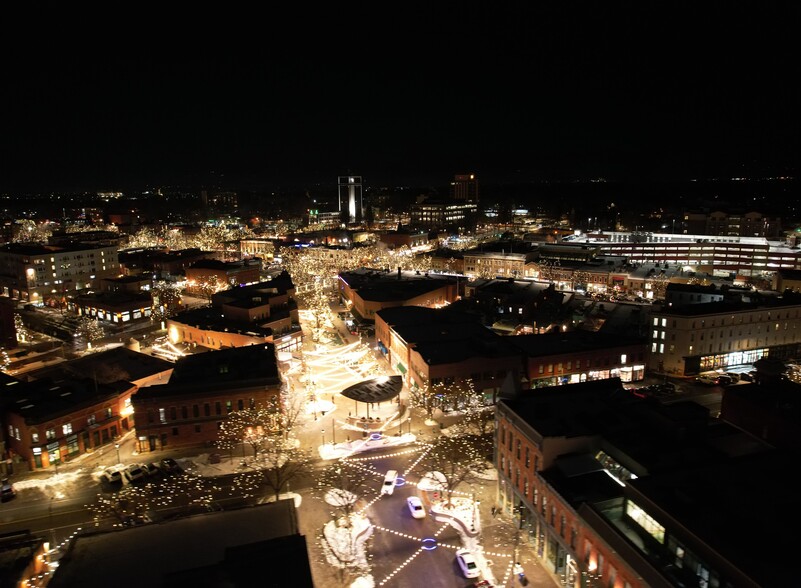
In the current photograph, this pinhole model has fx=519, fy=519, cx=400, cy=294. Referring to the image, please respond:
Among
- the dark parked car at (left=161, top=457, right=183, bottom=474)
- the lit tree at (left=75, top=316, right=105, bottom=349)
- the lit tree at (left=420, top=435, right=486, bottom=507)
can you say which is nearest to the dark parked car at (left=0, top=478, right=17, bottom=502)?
the dark parked car at (left=161, top=457, right=183, bottom=474)

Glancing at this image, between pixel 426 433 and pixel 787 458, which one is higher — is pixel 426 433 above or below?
below

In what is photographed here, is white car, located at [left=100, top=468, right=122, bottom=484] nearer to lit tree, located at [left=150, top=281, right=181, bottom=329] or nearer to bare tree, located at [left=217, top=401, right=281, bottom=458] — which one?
bare tree, located at [left=217, top=401, right=281, bottom=458]

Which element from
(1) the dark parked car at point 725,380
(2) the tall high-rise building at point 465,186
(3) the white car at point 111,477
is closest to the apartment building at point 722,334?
(1) the dark parked car at point 725,380

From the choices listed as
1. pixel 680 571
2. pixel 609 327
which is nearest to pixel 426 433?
pixel 680 571

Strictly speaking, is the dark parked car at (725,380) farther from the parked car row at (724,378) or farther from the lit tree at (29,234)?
the lit tree at (29,234)

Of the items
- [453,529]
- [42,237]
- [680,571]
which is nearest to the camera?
[680,571]

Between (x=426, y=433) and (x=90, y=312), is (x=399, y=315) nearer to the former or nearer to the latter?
(x=426, y=433)
